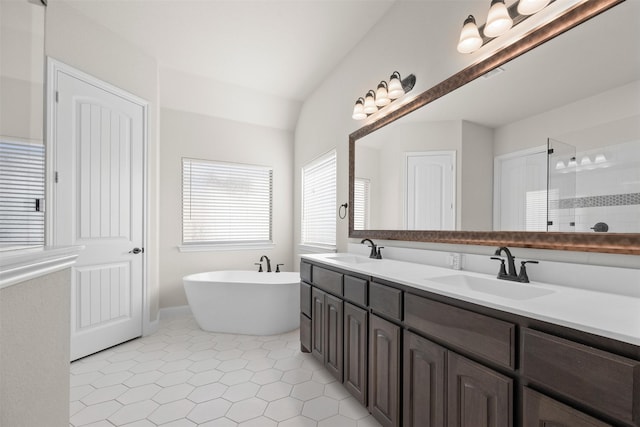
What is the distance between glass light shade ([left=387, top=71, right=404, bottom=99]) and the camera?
86.4 inches

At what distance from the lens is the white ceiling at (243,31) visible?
2371 mm

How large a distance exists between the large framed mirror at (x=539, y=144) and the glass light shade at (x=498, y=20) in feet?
0.34

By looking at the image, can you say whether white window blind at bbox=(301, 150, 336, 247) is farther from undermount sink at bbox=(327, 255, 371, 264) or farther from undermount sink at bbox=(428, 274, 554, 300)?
undermount sink at bbox=(428, 274, 554, 300)

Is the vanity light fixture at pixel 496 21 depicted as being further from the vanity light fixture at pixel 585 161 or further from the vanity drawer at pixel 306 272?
the vanity drawer at pixel 306 272

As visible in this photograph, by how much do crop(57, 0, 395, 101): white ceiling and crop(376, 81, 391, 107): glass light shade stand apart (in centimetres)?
64

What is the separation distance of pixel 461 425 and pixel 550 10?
1830 mm


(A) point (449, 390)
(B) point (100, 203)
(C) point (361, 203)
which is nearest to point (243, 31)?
(C) point (361, 203)

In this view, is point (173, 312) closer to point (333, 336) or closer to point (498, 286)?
point (333, 336)

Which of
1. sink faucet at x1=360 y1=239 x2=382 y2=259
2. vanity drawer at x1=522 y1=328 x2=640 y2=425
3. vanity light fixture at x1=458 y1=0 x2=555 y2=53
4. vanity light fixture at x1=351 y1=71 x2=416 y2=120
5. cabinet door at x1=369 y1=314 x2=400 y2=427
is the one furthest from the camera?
sink faucet at x1=360 y1=239 x2=382 y2=259

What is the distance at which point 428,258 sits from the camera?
199 cm

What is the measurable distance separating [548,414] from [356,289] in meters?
1.07

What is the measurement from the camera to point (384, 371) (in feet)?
5.07

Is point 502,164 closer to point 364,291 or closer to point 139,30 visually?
point 364,291

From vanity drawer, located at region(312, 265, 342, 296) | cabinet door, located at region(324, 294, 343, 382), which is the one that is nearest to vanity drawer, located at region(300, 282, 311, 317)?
vanity drawer, located at region(312, 265, 342, 296)
